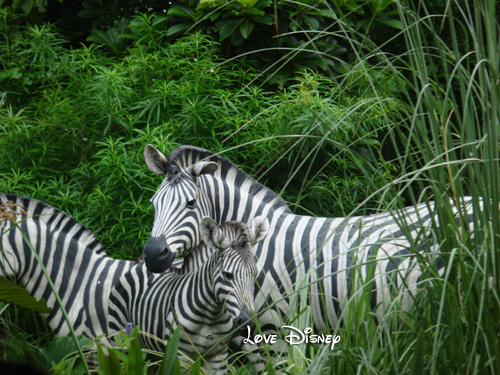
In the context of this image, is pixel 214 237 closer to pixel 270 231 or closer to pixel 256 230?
pixel 256 230

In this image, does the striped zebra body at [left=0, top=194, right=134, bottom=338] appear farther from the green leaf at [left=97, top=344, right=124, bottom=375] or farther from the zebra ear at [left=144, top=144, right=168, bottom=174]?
the green leaf at [left=97, top=344, right=124, bottom=375]

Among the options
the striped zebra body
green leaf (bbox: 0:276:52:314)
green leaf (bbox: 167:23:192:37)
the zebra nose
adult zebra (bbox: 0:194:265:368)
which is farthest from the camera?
green leaf (bbox: 167:23:192:37)

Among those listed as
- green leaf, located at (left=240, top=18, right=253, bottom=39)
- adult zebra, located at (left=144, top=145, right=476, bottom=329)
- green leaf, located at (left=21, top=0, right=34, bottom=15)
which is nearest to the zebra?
adult zebra, located at (left=144, top=145, right=476, bottom=329)

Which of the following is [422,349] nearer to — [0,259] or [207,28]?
[0,259]

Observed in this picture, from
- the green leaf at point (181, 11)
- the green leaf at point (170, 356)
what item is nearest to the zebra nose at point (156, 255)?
the green leaf at point (170, 356)

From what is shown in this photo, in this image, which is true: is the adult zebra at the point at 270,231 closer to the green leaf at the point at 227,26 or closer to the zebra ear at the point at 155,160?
the zebra ear at the point at 155,160

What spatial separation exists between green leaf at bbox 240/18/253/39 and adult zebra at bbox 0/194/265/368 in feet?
6.14

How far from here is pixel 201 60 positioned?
4039 millimetres

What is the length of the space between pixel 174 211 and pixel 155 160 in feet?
1.05

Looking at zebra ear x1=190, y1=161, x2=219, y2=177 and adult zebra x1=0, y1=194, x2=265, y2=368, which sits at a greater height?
zebra ear x1=190, y1=161, x2=219, y2=177

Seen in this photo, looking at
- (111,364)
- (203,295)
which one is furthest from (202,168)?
(111,364)

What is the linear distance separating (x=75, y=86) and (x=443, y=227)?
10.5ft

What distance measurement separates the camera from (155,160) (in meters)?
2.85

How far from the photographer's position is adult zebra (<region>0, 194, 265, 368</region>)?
2666mm
